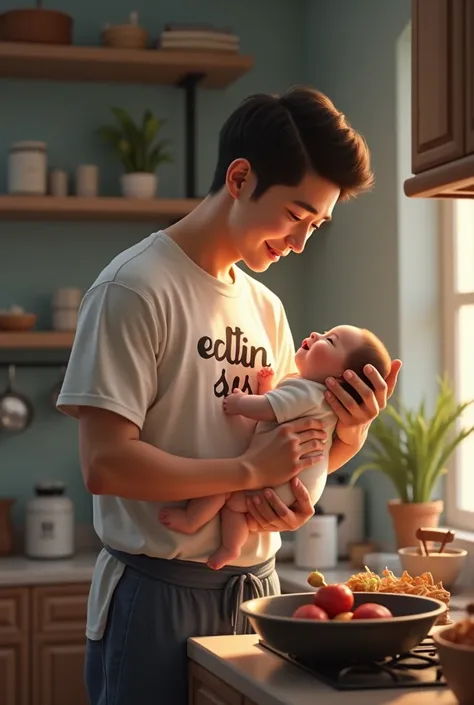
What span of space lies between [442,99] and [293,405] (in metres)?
0.60

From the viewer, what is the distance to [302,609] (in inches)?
70.7

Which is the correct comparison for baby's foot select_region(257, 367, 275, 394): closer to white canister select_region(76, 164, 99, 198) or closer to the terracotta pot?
the terracotta pot

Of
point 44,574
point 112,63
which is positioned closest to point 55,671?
point 44,574

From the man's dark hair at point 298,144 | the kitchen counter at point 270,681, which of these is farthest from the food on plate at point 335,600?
the man's dark hair at point 298,144

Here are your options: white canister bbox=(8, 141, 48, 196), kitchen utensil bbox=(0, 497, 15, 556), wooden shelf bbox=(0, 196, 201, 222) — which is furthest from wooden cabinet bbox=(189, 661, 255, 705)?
white canister bbox=(8, 141, 48, 196)

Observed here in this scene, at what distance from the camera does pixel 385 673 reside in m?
1.72

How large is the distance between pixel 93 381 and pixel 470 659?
2.50ft

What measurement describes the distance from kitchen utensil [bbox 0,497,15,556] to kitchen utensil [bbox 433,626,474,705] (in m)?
2.99

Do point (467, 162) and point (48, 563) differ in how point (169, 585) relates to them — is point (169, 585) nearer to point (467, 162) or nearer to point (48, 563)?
point (467, 162)

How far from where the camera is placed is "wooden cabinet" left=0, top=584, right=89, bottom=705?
394 centimetres

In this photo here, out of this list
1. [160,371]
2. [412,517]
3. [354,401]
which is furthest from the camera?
[412,517]

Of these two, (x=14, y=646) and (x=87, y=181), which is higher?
(x=87, y=181)

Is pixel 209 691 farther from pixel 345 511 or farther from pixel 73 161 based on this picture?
pixel 73 161

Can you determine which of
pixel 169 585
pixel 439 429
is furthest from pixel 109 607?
pixel 439 429
